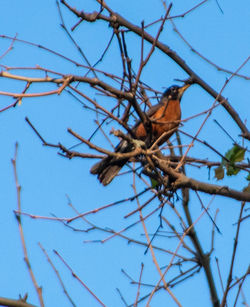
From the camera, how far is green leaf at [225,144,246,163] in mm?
4031

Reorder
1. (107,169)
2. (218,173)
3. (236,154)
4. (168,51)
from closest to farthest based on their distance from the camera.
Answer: (236,154), (218,173), (107,169), (168,51)

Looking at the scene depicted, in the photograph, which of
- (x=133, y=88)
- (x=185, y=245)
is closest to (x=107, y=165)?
(x=185, y=245)

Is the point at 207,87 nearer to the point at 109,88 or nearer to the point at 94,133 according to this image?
the point at 94,133

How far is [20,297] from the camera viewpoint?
268cm

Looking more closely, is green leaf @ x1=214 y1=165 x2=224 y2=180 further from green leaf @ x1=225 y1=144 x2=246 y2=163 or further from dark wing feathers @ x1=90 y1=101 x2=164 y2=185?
dark wing feathers @ x1=90 y1=101 x2=164 y2=185

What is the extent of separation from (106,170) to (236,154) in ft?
3.89

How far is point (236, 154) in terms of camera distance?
405cm

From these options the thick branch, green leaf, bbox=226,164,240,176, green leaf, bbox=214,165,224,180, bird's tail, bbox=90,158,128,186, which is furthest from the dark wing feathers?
green leaf, bbox=226,164,240,176

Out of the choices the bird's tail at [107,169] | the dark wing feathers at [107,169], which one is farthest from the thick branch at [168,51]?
the bird's tail at [107,169]

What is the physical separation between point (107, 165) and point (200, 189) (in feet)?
3.67

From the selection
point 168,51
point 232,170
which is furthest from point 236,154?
point 168,51

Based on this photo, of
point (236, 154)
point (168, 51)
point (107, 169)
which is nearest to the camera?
point (236, 154)

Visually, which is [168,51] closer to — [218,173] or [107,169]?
[107,169]

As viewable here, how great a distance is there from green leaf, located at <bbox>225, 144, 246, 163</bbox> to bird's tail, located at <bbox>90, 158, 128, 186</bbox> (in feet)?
3.35
